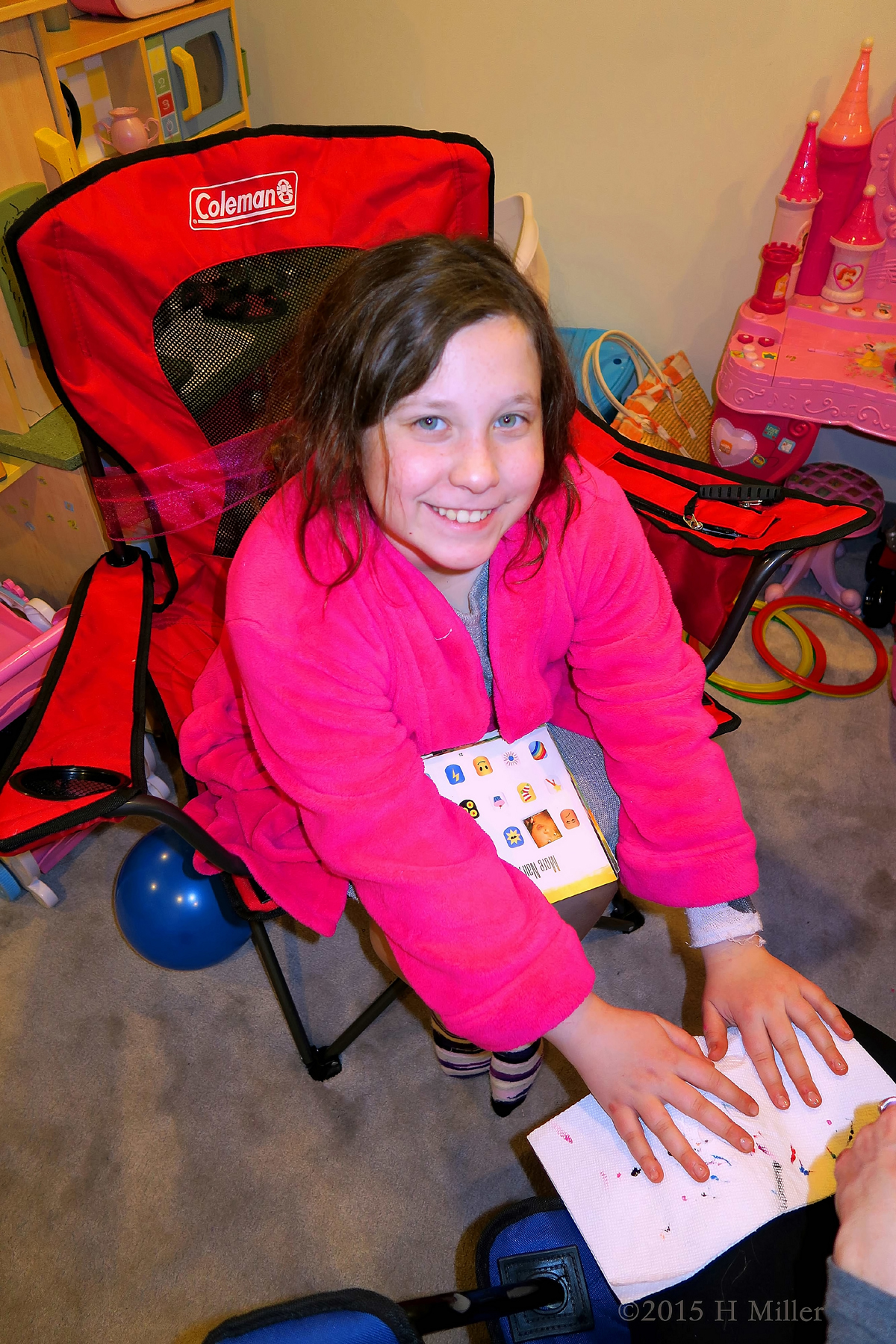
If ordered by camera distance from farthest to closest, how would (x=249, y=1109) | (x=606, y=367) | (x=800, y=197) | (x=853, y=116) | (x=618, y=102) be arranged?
(x=606, y=367) → (x=618, y=102) → (x=800, y=197) → (x=853, y=116) → (x=249, y=1109)

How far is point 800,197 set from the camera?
5.94 feet

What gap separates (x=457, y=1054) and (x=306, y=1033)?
0.28 metres

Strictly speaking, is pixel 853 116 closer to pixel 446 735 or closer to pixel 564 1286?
pixel 446 735

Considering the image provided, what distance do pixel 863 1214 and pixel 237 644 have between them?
70 centimetres

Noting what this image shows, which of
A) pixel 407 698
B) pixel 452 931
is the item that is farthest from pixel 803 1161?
pixel 407 698

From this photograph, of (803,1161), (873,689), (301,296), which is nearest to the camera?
(803,1161)

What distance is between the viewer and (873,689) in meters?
1.97

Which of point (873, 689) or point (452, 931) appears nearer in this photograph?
point (452, 931)

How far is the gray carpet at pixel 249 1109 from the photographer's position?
1201 millimetres

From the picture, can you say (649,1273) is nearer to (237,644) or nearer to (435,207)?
(237,644)

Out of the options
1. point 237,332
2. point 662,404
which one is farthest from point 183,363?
point 662,404

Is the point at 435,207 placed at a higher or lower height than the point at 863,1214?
higher

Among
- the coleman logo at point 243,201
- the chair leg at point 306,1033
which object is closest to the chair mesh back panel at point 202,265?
the coleman logo at point 243,201

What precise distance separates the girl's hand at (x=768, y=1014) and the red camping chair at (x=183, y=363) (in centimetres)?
44
